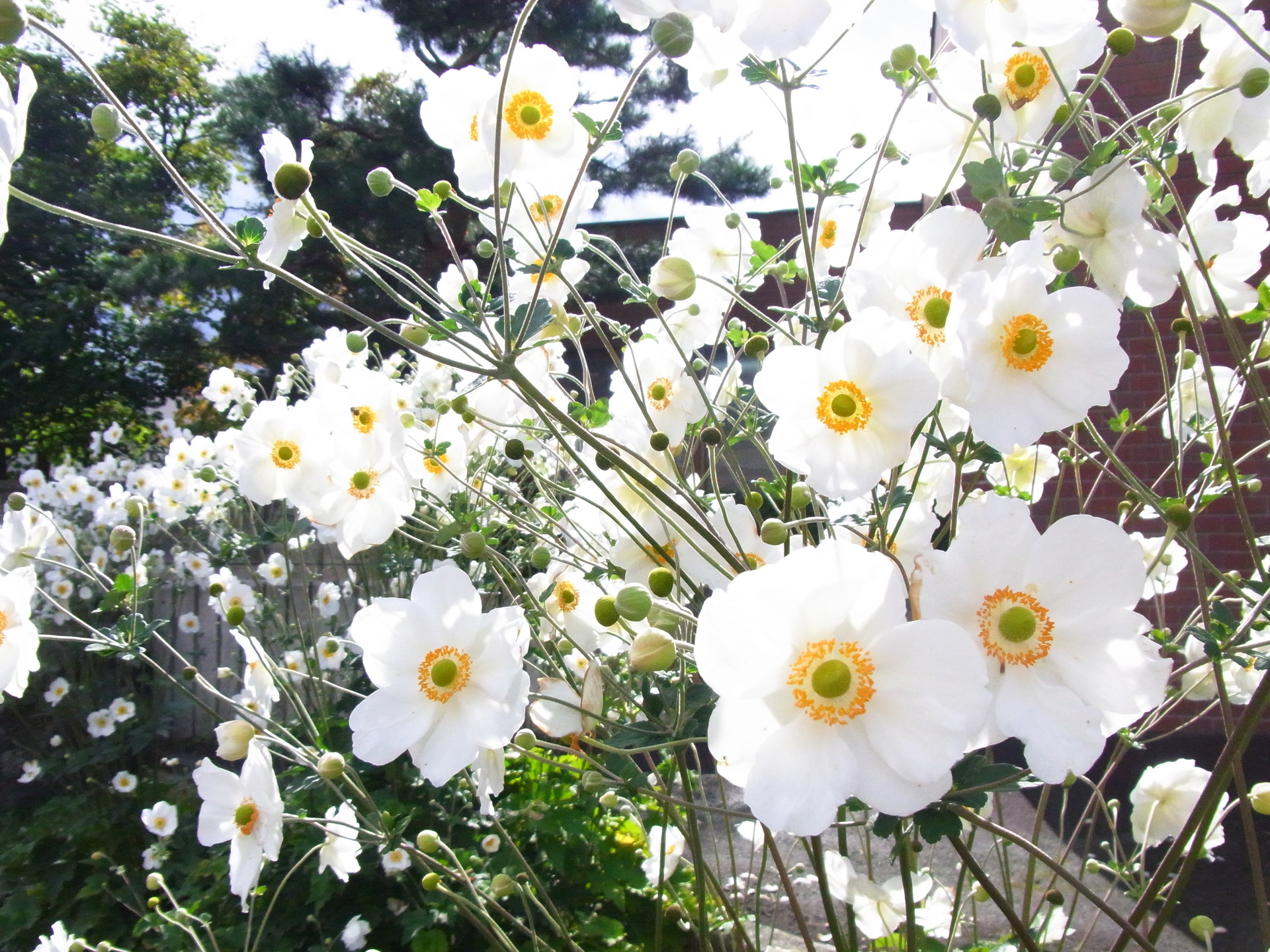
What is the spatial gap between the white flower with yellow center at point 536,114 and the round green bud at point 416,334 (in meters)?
0.20

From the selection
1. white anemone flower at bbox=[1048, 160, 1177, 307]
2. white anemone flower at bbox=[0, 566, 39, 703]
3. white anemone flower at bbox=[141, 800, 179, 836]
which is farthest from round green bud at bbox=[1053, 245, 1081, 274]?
white anemone flower at bbox=[141, 800, 179, 836]

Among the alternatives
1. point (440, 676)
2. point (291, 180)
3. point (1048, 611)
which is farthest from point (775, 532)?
point (291, 180)

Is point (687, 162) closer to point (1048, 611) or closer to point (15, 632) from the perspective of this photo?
point (1048, 611)

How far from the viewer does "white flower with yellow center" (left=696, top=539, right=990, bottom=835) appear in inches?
26.2

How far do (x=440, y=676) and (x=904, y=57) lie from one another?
80cm

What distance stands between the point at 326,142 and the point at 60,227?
397cm

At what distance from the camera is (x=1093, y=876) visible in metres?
3.10

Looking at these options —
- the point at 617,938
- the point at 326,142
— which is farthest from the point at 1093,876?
Result: the point at 326,142

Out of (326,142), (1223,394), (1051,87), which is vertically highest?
(326,142)

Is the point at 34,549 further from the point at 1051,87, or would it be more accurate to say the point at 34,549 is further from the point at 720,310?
the point at 1051,87

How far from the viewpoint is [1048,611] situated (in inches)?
30.1

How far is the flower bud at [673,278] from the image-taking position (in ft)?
3.81

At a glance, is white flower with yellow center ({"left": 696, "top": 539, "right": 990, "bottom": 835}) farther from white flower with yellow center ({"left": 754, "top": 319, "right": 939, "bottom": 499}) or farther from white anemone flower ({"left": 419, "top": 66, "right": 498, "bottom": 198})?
white anemone flower ({"left": 419, "top": 66, "right": 498, "bottom": 198})

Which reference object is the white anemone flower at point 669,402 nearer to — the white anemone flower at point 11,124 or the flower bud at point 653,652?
the flower bud at point 653,652
